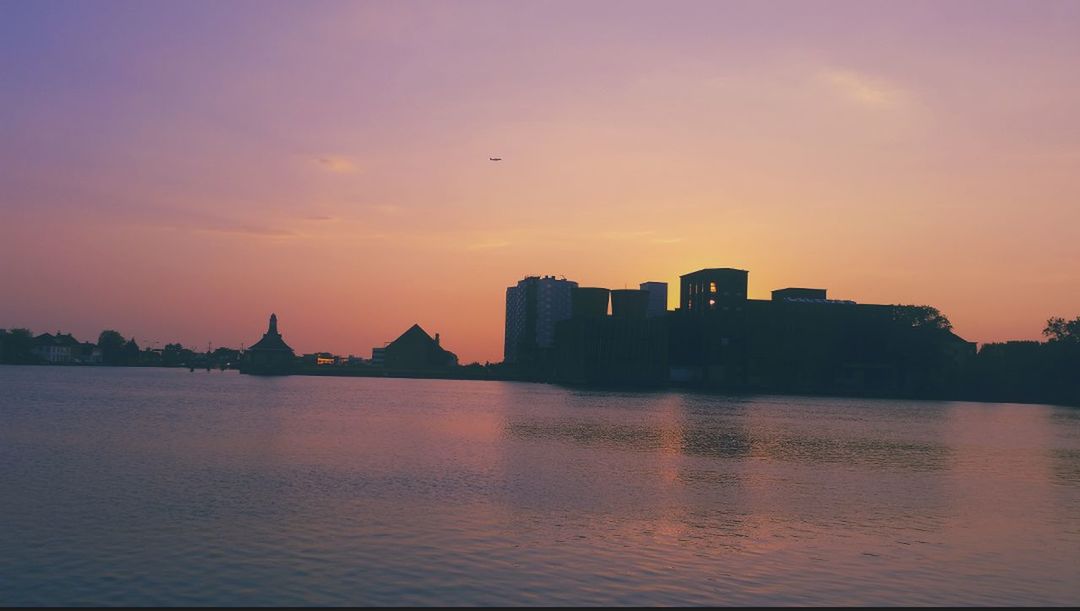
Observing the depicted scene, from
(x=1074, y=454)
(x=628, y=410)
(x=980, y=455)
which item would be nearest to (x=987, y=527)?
(x=980, y=455)

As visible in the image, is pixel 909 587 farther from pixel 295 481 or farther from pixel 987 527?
pixel 295 481

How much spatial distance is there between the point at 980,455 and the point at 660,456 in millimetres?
29691

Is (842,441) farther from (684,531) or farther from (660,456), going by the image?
(684,531)

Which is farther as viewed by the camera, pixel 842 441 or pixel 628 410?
pixel 628 410

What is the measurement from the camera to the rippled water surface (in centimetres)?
2538

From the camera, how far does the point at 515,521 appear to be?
117 feet

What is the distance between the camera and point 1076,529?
3759cm

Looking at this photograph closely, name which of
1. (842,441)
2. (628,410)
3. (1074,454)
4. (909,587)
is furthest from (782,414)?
(909,587)

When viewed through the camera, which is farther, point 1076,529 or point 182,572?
point 1076,529

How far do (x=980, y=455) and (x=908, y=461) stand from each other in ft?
38.1

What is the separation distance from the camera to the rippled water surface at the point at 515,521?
25375 mm

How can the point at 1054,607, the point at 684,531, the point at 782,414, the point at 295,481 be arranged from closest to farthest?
1. the point at 1054,607
2. the point at 684,531
3. the point at 295,481
4. the point at 782,414

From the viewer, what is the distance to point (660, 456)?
66500 millimetres

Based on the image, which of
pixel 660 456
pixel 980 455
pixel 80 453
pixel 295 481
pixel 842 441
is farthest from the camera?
pixel 842 441
